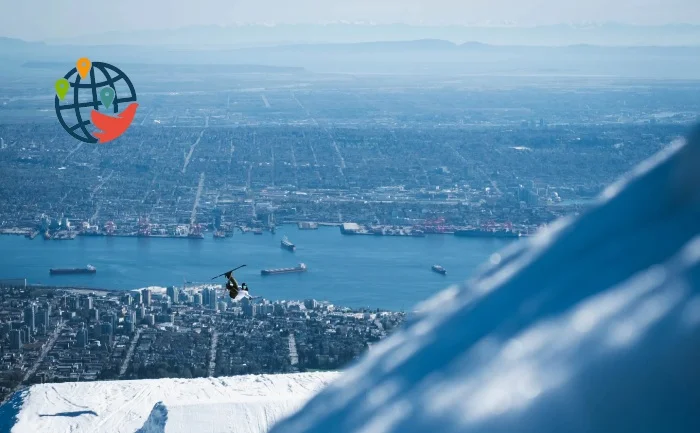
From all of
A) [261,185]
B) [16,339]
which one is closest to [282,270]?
[16,339]

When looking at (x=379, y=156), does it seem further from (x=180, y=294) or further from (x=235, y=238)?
(x=180, y=294)

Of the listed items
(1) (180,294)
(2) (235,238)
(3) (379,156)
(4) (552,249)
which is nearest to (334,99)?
(3) (379,156)

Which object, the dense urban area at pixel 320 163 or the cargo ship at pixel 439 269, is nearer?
the cargo ship at pixel 439 269

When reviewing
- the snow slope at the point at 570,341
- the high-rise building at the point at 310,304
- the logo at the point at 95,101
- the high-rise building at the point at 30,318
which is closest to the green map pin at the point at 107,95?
the logo at the point at 95,101

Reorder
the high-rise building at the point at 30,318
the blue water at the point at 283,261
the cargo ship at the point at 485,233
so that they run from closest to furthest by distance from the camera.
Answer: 1. the high-rise building at the point at 30,318
2. the blue water at the point at 283,261
3. the cargo ship at the point at 485,233

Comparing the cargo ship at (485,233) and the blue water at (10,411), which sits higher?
the blue water at (10,411)

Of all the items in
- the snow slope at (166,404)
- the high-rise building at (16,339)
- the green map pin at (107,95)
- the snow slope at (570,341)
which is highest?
the snow slope at (570,341)

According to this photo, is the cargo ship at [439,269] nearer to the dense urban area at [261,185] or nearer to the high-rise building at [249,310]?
the dense urban area at [261,185]

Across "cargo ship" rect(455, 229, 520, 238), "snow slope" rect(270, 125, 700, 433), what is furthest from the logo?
"snow slope" rect(270, 125, 700, 433)
